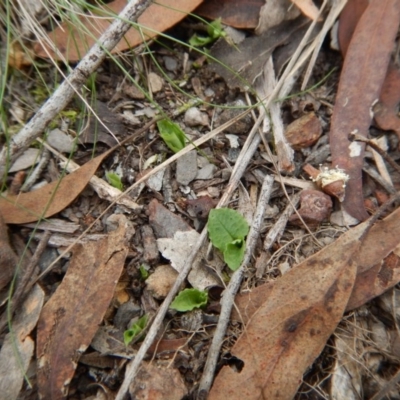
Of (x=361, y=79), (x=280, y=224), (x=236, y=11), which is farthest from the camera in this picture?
(x=236, y=11)

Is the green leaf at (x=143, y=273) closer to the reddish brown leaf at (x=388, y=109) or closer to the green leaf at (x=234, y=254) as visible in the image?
the green leaf at (x=234, y=254)

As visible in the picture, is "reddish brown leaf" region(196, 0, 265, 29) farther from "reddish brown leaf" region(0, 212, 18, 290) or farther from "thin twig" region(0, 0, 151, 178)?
"reddish brown leaf" region(0, 212, 18, 290)

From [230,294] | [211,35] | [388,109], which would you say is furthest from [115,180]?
[388,109]

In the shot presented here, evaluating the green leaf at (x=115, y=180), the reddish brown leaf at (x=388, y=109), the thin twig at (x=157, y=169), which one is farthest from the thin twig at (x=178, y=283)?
the reddish brown leaf at (x=388, y=109)

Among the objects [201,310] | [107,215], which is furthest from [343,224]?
[107,215]

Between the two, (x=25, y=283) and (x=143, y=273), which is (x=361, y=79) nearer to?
(x=143, y=273)

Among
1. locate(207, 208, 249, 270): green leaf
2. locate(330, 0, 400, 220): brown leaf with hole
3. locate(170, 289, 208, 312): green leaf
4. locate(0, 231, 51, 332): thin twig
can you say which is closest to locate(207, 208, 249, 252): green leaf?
locate(207, 208, 249, 270): green leaf
